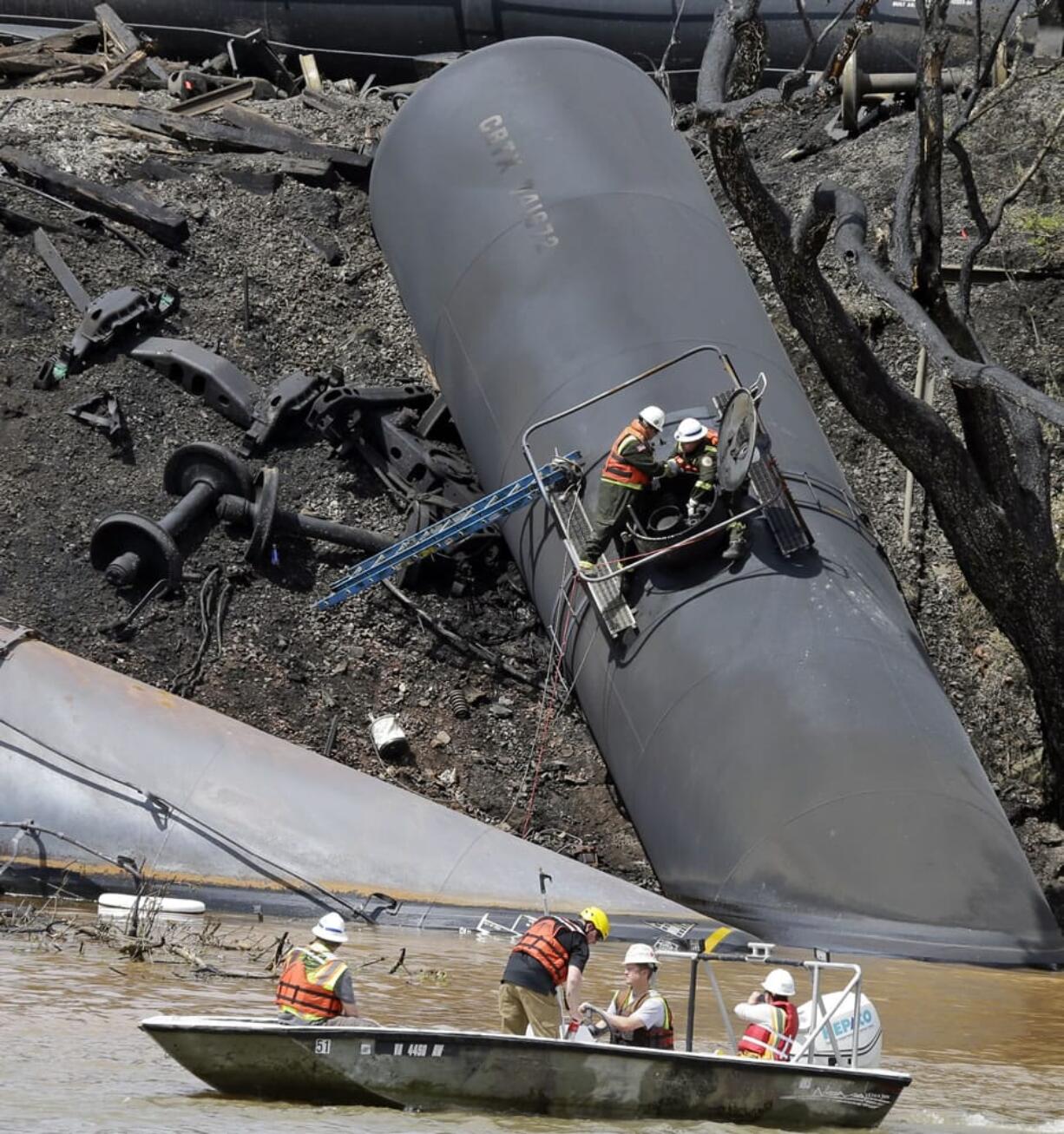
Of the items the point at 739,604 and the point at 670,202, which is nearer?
the point at 739,604

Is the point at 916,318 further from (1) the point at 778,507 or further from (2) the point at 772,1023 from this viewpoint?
(2) the point at 772,1023

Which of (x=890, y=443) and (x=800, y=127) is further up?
(x=890, y=443)

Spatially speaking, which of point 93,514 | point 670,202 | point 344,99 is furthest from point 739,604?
point 344,99

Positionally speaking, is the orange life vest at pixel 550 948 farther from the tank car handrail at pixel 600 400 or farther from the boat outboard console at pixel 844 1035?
the tank car handrail at pixel 600 400

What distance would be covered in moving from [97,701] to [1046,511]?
7.04 metres

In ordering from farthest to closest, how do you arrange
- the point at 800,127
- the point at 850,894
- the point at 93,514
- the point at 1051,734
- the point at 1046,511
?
1. the point at 800,127
2. the point at 93,514
3. the point at 1051,734
4. the point at 1046,511
5. the point at 850,894

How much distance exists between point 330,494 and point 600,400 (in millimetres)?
4202

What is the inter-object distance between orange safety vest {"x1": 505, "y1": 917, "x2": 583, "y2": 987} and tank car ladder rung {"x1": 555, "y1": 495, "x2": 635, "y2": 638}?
4.38 m

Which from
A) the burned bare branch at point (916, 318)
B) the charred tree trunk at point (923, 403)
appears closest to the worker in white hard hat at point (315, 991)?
the burned bare branch at point (916, 318)

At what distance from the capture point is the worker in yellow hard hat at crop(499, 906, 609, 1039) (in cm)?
797

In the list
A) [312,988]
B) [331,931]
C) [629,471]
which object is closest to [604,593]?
[629,471]

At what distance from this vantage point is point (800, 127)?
2286 cm

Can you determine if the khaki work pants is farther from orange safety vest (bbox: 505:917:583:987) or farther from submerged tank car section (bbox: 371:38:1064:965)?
submerged tank car section (bbox: 371:38:1064:965)

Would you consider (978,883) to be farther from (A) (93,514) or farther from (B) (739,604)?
(A) (93,514)
